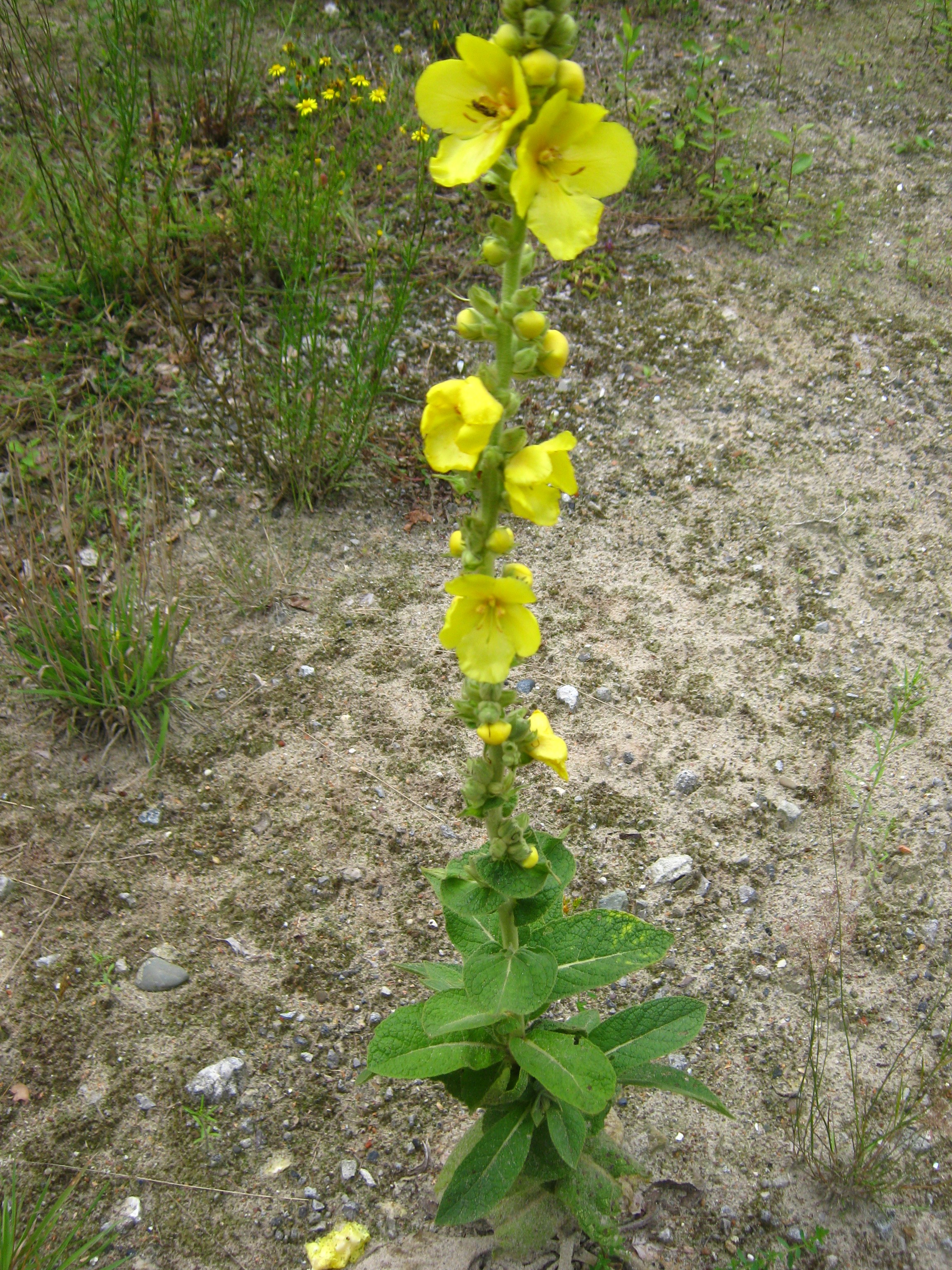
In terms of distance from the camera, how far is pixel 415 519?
3828 millimetres

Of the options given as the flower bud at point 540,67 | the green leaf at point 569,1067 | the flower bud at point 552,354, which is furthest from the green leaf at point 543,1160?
the flower bud at point 540,67

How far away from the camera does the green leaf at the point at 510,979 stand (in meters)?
1.79

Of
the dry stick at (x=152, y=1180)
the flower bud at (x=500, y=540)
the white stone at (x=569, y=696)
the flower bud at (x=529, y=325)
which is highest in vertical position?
the flower bud at (x=529, y=325)

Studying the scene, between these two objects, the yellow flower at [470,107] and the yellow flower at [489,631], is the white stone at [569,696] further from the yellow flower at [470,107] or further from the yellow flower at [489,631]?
the yellow flower at [470,107]

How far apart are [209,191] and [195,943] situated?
11.9ft

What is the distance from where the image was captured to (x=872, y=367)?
4.37 metres

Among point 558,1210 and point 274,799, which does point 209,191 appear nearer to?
point 274,799

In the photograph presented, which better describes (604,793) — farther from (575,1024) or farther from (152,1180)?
(152,1180)

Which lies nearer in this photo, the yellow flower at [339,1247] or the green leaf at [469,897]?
the green leaf at [469,897]

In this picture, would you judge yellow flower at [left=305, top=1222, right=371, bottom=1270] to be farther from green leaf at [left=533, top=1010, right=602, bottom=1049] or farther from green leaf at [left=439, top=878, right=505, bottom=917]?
green leaf at [left=439, top=878, right=505, bottom=917]

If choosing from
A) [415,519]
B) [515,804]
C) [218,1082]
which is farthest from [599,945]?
[415,519]

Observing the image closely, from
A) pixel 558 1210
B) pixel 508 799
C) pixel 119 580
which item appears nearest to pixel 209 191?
Result: pixel 119 580

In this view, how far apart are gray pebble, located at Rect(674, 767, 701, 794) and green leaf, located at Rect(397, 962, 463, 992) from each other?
1.16 meters

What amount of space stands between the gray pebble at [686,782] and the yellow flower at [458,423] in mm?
1836
